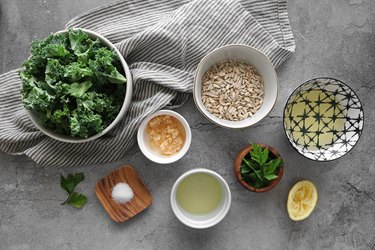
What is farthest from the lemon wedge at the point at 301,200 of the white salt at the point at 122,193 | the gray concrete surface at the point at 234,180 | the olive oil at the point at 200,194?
the white salt at the point at 122,193

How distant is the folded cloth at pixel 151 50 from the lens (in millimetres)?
1649

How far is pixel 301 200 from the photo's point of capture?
1.75m

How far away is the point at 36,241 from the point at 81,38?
734 mm

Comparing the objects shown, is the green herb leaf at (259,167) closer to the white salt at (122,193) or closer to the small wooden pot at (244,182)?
the small wooden pot at (244,182)

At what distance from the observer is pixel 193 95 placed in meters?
1.64

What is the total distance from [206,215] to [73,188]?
462mm

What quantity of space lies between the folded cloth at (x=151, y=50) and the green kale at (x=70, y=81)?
15 cm

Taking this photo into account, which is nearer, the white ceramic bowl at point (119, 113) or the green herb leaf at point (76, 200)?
the white ceramic bowl at point (119, 113)

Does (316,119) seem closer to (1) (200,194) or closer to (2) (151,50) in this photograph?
(1) (200,194)

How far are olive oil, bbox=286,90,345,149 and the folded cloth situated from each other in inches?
6.8

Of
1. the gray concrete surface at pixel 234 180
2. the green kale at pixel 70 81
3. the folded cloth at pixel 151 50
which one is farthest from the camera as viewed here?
the gray concrete surface at pixel 234 180

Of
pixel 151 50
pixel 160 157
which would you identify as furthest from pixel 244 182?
pixel 151 50

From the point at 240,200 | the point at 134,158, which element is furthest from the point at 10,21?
the point at 240,200

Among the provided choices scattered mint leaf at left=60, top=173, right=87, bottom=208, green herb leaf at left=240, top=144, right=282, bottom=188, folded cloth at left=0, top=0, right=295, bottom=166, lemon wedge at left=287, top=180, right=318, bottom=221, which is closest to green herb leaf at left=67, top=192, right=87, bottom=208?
scattered mint leaf at left=60, top=173, right=87, bottom=208
